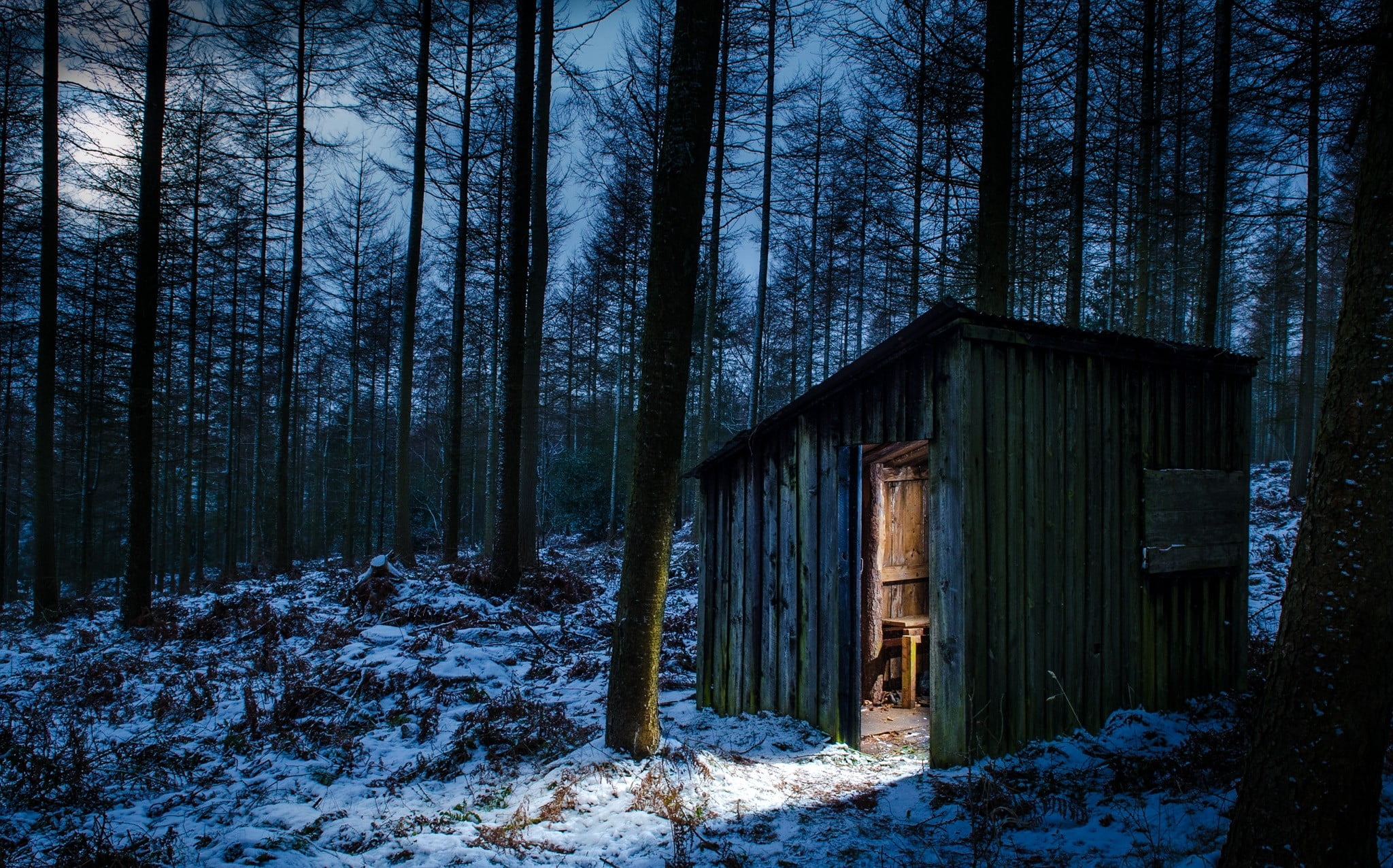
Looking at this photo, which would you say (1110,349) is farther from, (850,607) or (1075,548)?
(850,607)

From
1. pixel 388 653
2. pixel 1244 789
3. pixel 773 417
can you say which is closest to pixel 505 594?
pixel 388 653

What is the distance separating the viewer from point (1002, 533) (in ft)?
16.4

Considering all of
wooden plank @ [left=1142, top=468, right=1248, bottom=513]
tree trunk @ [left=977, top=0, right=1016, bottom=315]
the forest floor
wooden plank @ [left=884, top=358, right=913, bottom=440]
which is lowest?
the forest floor

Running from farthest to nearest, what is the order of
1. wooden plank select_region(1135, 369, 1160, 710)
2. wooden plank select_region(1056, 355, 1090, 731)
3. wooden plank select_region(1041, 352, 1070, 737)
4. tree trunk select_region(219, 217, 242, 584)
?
tree trunk select_region(219, 217, 242, 584), wooden plank select_region(1135, 369, 1160, 710), wooden plank select_region(1056, 355, 1090, 731), wooden plank select_region(1041, 352, 1070, 737)

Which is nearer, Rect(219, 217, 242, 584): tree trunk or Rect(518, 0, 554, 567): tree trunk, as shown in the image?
Rect(518, 0, 554, 567): tree trunk

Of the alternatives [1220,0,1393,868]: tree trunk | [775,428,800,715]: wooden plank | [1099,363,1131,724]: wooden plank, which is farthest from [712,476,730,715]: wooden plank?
[1220,0,1393,868]: tree trunk

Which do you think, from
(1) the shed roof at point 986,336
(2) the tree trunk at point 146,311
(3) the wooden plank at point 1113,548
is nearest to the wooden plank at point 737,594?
(1) the shed roof at point 986,336

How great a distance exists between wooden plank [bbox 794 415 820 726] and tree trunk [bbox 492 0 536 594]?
205 inches

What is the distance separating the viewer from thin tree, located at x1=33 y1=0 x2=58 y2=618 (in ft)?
37.9

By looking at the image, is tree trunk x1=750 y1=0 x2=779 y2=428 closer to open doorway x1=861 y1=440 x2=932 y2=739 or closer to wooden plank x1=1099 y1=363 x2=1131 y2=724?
open doorway x1=861 y1=440 x2=932 y2=739

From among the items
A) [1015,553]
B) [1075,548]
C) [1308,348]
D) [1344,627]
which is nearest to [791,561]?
[1015,553]

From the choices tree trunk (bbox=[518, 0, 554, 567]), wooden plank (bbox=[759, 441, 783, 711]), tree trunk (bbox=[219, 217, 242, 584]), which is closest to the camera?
wooden plank (bbox=[759, 441, 783, 711])

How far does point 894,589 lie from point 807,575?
10.6 ft

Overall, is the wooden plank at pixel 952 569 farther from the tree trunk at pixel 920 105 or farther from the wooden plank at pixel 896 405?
the tree trunk at pixel 920 105
